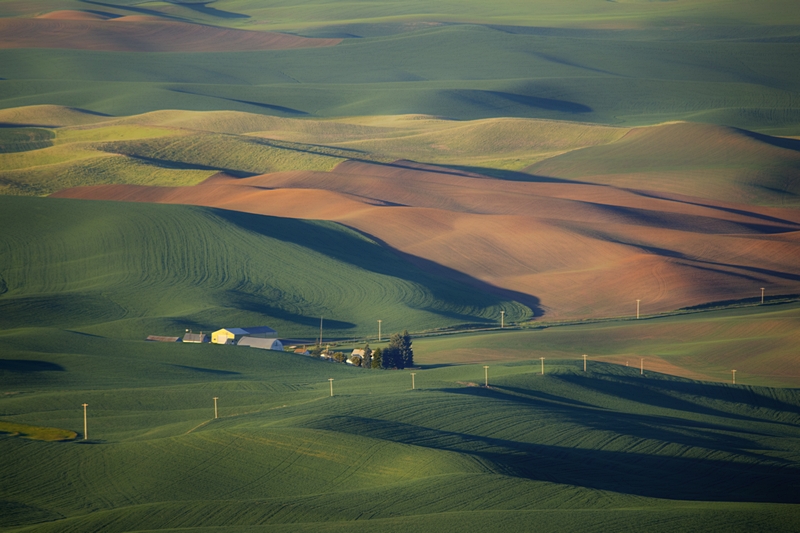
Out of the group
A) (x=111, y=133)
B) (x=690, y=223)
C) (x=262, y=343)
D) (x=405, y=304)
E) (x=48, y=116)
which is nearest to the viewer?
(x=262, y=343)

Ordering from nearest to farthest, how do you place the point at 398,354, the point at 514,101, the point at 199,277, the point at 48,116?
the point at 398,354 → the point at 199,277 → the point at 48,116 → the point at 514,101

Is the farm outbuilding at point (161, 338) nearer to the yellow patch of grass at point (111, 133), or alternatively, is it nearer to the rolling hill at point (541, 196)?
the rolling hill at point (541, 196)

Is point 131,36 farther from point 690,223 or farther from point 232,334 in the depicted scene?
point 232,334

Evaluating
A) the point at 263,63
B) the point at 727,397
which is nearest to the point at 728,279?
the point at 727,397

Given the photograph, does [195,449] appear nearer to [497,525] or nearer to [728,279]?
[497,525]

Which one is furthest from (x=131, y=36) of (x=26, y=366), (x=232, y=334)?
(x=26, y=366)

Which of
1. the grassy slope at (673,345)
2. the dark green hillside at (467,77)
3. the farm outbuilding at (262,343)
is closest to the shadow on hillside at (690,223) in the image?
the grassy slope at (673,345)

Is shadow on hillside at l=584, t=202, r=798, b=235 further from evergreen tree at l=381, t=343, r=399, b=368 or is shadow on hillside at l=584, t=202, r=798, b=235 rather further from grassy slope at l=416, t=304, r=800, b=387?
evergreen tree at l=381, t=343, r=399, b=368
